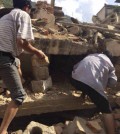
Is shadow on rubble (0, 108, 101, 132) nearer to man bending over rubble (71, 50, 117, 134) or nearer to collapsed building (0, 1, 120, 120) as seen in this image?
collapsed building (0, 1, 120, 120)

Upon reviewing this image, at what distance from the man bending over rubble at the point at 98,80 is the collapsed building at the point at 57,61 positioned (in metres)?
0.91

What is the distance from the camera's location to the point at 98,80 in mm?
5934

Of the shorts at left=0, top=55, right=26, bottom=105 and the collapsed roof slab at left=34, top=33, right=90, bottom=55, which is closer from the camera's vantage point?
the shorts at left=0, top=55, right=26, bottom=105

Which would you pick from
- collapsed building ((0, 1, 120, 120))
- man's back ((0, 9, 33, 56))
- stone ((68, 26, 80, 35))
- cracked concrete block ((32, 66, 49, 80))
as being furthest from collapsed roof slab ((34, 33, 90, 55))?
man's back ((0, 9, 33, 56))

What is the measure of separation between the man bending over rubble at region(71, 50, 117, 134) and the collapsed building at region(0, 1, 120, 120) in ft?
2.98

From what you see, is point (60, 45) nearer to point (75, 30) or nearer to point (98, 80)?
point (75, 30)

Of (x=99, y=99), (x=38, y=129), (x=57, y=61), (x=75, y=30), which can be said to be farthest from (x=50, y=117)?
(x=75, y=30)

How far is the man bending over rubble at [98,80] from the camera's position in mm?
5895

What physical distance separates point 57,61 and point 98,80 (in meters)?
2.83

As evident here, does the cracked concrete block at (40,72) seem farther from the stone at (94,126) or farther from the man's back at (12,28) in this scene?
the man's back at (12,28)

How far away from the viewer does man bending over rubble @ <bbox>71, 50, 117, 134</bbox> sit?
232 inches

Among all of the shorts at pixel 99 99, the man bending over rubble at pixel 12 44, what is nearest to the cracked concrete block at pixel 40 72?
the shorts at pixel 99 99

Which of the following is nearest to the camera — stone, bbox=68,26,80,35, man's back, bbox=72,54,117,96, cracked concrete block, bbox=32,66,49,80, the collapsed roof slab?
man's back, bbox=72,54,117,96

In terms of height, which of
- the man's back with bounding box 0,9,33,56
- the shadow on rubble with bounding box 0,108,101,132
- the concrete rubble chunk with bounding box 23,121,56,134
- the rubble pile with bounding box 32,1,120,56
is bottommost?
the shadow on rubble with bounding box 0,108,101,132
